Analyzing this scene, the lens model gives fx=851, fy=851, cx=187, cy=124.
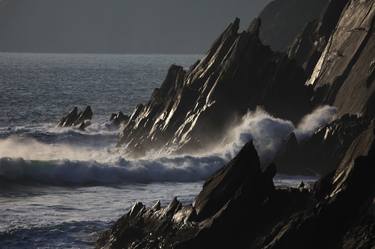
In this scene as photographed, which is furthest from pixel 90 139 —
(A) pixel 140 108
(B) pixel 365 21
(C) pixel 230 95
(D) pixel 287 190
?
(D) pixel 287 190

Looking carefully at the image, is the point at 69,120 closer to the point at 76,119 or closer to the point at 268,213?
the point at 76,119

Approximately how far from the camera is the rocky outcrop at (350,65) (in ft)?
203

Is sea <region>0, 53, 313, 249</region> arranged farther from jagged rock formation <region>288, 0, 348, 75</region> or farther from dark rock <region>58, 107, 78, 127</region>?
jagged rock formation <region>288, 0, 348, 75</region>

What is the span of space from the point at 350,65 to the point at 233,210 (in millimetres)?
39171

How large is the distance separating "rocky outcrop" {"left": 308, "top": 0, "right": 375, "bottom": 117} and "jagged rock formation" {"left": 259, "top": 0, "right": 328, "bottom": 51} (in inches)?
2961

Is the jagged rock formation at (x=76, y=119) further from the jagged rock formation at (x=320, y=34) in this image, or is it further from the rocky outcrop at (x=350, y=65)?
the rocky outcrop at (x=350, y=65)

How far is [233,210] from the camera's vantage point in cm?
3120

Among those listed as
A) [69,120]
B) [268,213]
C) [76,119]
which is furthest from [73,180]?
[69,120]

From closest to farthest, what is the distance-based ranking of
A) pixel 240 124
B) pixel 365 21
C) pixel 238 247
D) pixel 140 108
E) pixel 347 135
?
1. pixel 238 247
2. pixel 347 135
3. pixel 240 124
4. pixel 365 21
5. pixel 140 108

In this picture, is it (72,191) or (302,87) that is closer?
(72,191)

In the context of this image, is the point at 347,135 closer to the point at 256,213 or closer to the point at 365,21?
the point at 365,21

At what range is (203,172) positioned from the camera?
5950 cm

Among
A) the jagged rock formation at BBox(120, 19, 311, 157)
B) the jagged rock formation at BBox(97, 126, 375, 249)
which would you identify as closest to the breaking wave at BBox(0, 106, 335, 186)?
the jagged rock formation at BBox(120, 19, 311, 157)

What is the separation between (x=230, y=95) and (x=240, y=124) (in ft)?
7.75
